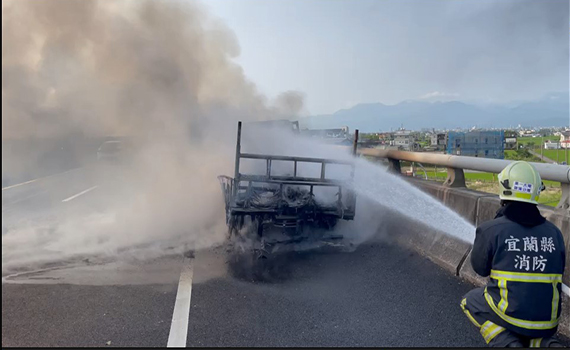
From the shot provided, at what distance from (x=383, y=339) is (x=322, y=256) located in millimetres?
2525

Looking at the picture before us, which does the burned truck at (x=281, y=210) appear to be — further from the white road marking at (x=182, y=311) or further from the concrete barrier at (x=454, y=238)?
the white road marking at (x=182, y=311)

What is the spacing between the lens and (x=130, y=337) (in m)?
3.53

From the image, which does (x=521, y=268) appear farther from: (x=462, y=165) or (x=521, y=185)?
(x=462, y=165)

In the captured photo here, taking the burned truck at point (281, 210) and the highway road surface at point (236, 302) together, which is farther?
the burned truck at point (281, 210)

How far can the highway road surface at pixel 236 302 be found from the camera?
140 inches

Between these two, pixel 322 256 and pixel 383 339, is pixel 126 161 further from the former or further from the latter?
pixel 383 339

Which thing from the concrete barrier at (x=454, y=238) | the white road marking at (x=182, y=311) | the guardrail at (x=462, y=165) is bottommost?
the white road marking at (x=182, y=311)

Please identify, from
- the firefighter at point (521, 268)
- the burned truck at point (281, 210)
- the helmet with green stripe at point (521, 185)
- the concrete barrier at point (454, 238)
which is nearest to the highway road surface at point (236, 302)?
the concrete barrier at point (454, 238)

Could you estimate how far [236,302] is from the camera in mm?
4340

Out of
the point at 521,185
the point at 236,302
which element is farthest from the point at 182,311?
the point at 521,185

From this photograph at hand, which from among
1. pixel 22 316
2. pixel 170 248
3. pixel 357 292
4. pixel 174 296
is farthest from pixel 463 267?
pixel 22 316

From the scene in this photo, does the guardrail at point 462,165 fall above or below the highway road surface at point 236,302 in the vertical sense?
above

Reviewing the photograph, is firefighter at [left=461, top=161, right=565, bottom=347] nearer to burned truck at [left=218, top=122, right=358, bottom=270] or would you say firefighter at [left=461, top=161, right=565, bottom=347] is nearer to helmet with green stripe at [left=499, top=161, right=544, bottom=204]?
helmet with green stripe at [left=499, top=161, right=544, bottom=204]

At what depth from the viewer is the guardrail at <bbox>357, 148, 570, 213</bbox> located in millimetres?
4293
